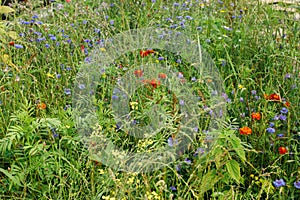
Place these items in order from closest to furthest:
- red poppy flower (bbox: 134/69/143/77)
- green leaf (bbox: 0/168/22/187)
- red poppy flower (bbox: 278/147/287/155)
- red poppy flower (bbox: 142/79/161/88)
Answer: green leaf (bbox: 0/168/22/187) → red poppy flower (bbox: 278/147/287/155) → red poppy flower (bbox: 142/79/161/88) → red poppy flower (bbox: 134/69/143/77)

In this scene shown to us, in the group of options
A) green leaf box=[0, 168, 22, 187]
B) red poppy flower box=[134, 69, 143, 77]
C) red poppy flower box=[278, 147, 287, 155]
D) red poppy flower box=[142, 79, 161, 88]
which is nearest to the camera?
green leaf box=[0, 168, 22, 187]

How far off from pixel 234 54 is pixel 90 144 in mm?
1439

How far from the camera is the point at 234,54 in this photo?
326 centimetres

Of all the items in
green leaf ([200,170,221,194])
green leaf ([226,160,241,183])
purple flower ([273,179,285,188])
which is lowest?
purple flower ([273,179,285,188])

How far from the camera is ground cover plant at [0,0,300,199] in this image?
217 cm

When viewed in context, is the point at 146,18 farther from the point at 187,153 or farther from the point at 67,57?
the point at 187,153

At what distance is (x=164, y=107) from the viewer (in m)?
2.51

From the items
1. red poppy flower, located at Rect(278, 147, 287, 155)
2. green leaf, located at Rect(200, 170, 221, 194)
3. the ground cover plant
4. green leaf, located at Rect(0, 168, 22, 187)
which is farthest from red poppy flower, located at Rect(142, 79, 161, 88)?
green leaf, located at Rect(0, 168, 22, 187)

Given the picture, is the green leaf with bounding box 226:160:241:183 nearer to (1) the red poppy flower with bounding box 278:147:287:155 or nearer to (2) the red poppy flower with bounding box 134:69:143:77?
(1) the red poppy flower with bounding box 278:147:287:155

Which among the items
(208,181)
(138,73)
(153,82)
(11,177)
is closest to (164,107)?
(153,82)

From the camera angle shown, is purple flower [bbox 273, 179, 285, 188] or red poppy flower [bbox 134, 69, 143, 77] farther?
red poppy flower [bbox 134, 69, 143, 77]

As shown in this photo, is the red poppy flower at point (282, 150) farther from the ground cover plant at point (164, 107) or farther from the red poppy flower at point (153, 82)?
the red poppy flower at point (153, 82)

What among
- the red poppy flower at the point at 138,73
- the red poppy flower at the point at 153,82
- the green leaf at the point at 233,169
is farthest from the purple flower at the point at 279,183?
the red poppy flower at the point at 138,73

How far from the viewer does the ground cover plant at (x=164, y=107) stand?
7.13ft
